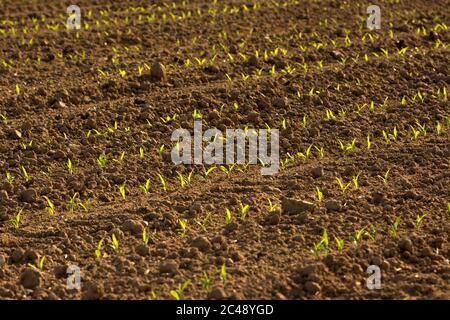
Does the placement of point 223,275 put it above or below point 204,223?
below

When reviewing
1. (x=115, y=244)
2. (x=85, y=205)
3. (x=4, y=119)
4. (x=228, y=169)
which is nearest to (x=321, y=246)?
(x=115, y=244)

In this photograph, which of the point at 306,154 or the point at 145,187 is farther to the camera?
the point at 306,154

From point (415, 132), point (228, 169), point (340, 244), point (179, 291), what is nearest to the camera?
point (179, 291)

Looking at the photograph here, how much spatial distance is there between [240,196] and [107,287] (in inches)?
43.5

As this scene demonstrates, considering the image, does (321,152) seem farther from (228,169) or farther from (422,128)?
(422,128)

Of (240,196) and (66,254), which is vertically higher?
(240,196)

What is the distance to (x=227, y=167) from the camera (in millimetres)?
5219

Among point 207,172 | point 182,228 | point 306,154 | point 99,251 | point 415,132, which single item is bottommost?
point 99,251

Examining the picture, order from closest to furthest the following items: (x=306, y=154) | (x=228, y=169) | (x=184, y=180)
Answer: (x=184, y=180)
(x=228, y=169)
(x=306, y=154)

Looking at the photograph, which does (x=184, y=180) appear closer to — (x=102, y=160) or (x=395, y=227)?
(x=102, y=160)

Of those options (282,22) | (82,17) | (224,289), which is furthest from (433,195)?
(82,17)

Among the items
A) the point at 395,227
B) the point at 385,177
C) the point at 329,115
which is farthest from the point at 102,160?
the point at 395,227
